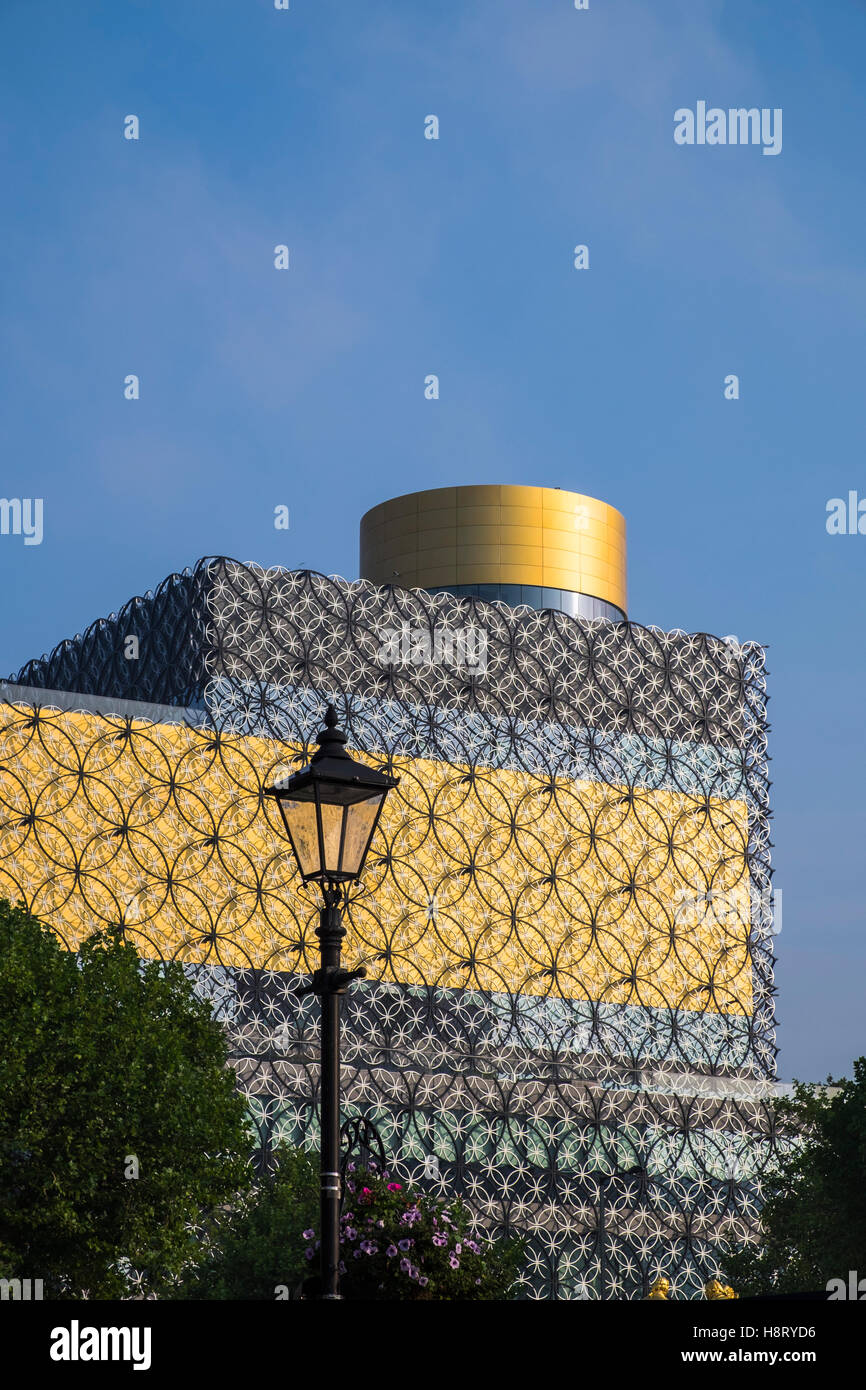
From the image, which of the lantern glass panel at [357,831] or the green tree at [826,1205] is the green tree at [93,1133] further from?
the lantern glass panel at [357,831]

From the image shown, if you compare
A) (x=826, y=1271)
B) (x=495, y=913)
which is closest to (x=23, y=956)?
(x=826, y=1271)

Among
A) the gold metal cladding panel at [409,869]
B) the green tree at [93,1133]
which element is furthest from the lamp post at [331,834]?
the gold metal cladding panel at [409,869]

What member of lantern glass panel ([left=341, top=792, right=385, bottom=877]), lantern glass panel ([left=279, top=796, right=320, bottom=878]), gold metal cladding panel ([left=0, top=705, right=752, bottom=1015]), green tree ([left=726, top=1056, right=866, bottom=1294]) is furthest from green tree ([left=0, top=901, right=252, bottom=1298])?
lantern glass panel ([left=341, top=792, right=385, bottom=877])

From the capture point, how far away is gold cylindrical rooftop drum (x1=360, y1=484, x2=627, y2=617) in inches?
3199

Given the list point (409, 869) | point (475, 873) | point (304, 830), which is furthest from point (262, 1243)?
point (304, 830)

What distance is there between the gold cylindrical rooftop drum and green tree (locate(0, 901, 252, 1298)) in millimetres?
45098

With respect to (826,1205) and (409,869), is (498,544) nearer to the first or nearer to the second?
(409,869)

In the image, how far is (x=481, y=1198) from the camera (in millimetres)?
56938

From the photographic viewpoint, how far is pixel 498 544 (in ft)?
267

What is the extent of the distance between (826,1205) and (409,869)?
22.7 metres

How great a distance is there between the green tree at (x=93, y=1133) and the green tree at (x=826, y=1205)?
580 inches

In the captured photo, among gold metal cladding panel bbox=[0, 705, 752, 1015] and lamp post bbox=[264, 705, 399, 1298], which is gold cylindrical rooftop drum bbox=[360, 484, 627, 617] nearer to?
gold metal cladding panel bbox=[0, 705, 752, 1015]
